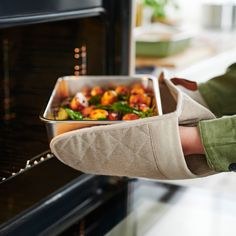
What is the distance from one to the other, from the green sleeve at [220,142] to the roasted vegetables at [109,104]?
0.17 meters

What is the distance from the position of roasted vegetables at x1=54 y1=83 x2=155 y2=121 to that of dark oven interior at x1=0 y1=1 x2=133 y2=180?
0.45 ft

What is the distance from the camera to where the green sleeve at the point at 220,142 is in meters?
0.79

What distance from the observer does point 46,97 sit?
1.26m

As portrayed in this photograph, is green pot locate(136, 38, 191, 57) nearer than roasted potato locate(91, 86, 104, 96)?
No

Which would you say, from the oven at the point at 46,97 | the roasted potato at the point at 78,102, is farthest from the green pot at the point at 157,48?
the roasted potato at the point at 78,102

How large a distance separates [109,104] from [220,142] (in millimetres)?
309

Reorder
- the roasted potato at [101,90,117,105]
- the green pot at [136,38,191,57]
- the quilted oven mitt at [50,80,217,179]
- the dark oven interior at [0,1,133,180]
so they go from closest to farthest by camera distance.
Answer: the quilted oven mitt at [50,80,217,179]
the roasted potato at [101,90,117,105]
the dark oven interior at [0,1,133,180]
the green pot at [136,38,191,57]

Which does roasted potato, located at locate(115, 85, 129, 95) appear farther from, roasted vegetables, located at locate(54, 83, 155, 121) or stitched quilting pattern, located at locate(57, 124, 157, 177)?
stitched quilting pattern, located at locate(57, 124, 157, 177)

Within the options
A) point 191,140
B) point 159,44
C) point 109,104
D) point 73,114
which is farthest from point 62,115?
point 159,44

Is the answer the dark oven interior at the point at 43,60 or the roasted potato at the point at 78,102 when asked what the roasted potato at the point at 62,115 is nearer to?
the roasted potato at the point at 78,102

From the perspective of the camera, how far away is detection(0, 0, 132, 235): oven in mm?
1031

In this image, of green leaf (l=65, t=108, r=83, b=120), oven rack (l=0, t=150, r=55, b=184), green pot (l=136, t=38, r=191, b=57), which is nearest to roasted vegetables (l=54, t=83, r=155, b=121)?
green leaf (l=65, t=108, r=83, b=120)

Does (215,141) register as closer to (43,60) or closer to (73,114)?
(73,114)

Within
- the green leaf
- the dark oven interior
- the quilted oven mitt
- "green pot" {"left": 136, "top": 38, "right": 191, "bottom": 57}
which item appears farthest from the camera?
"green pot" {"left": 136, "top": 38, "right": 191, "bottom": 57}
